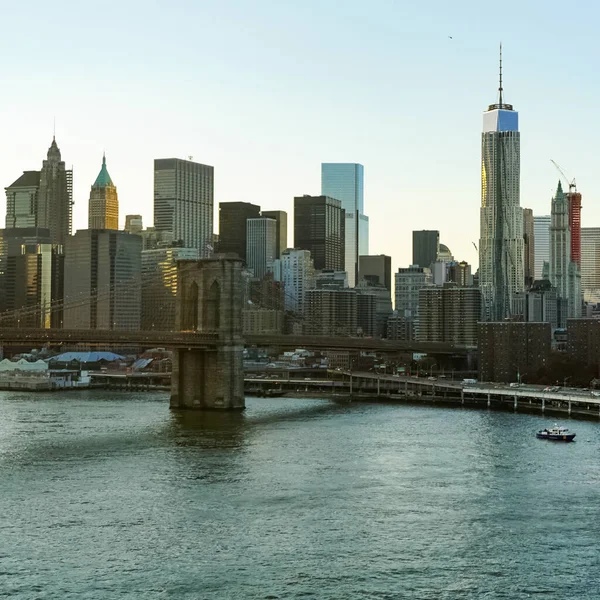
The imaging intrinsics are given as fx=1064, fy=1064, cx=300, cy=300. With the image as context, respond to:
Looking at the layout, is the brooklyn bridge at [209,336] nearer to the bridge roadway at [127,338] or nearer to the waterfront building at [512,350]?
the bridge roadway at [127,338]

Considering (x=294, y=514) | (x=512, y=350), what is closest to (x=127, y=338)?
(x=294, y=514)

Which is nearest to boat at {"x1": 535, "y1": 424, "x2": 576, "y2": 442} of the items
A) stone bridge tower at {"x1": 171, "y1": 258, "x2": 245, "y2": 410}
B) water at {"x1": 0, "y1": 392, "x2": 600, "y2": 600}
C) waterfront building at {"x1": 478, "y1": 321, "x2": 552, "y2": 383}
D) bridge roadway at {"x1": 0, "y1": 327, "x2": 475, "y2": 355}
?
water at {"x1": 0, "y1": 392, "x2": 600, "y2": 600}

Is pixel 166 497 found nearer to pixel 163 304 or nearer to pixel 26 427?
pixel 26 427

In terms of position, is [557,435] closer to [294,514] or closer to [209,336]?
[294,514]

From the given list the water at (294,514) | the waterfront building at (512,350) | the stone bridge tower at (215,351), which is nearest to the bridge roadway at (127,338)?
the stone bridge tower at (215,351)

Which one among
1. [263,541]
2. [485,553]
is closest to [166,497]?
[263,541]

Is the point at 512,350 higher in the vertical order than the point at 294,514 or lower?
higher

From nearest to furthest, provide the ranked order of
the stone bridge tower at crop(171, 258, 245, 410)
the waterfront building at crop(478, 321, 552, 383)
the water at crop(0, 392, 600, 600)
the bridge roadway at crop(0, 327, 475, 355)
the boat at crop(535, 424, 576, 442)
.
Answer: the water at crop(0, 392, 600, 600), the boat at crop(535, 424, 576, 442), the bridge roadway at crop(0, 327, 475, 355), the stone bridge tower at crop(171, 258, 245, 410), the waterfront building at crop(478, 321, 552, 383)

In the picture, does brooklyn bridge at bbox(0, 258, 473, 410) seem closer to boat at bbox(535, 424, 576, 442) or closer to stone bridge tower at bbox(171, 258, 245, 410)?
stone bridge tower at bbox(171, 258, 245, 410)
